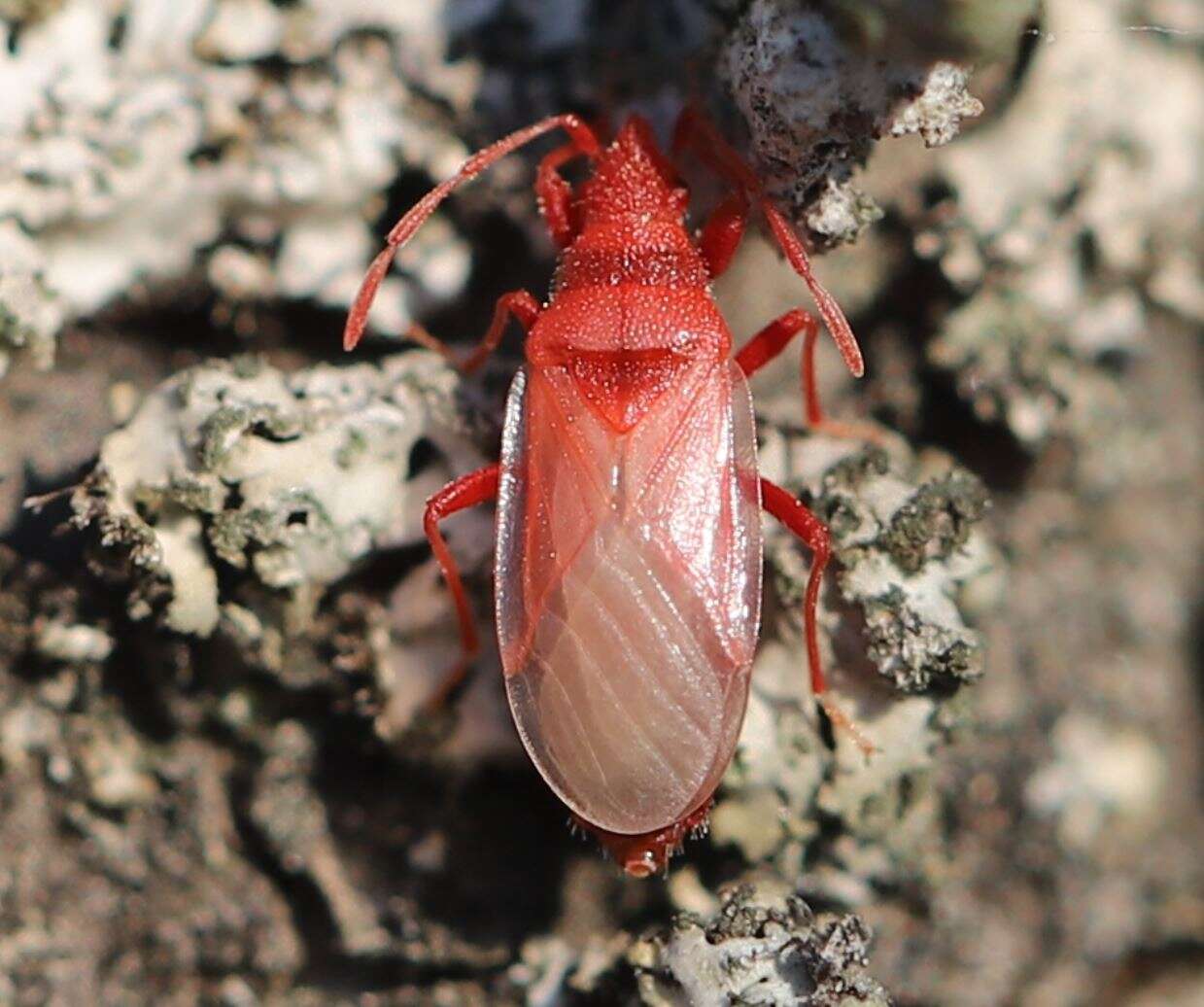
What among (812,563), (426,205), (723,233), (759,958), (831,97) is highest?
(831,97)

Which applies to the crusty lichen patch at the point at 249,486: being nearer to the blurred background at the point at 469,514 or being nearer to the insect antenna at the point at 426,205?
the blurred background at the point at 469,514

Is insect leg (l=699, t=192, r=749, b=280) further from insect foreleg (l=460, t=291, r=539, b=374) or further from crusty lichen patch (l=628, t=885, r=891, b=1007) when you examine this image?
crusty lichen patch (l=628, t=885, r=891, b=1007)

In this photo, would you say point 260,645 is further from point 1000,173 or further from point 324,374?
point 1000,173

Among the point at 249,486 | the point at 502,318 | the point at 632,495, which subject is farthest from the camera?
the point at 502,318

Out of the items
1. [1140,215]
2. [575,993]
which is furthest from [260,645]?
[1140,215]

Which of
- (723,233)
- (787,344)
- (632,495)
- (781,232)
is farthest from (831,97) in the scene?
(632,495)

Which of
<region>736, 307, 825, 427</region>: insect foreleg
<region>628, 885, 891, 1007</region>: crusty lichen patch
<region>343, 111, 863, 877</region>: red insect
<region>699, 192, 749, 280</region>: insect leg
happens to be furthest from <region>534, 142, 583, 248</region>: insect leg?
<region>628, 885, 891, 1007</region>: crusty lichen patch

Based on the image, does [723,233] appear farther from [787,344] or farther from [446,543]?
[446,543]
